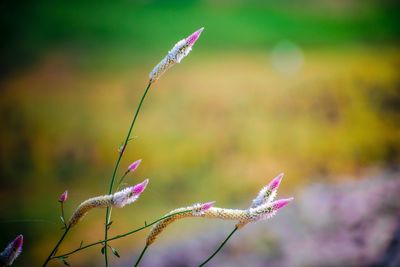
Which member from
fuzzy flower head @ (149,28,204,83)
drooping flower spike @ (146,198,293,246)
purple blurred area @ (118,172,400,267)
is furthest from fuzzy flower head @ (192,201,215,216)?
purple blurred area @ (118,172,400,267)

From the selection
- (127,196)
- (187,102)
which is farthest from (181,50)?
(187,102)

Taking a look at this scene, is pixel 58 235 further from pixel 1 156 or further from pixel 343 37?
pixel 343 37

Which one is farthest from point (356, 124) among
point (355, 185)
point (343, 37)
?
point (343, 37)

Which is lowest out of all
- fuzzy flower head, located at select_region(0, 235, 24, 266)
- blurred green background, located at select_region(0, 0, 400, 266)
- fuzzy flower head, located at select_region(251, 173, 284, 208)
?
fuzzy flower head, located at select_region(0, 235, 24, 266)

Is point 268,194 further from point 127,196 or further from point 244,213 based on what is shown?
point 127,196

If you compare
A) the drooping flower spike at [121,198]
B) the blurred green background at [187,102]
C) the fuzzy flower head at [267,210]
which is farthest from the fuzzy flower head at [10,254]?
the blurred green background at [187,102]

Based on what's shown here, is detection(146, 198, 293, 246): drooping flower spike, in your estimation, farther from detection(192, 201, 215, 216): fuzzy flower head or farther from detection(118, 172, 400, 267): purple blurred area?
detection(118, 172, 400, 267): purple blurred area
